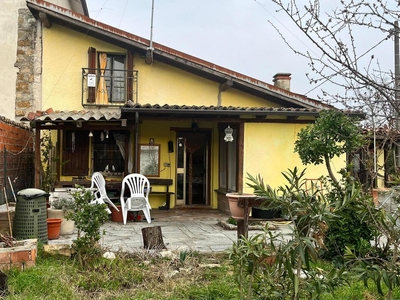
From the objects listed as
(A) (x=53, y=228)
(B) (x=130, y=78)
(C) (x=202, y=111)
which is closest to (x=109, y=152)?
(B) (x=130, y=78)

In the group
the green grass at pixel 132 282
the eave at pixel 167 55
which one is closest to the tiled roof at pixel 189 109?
the eave at pixel 167 55

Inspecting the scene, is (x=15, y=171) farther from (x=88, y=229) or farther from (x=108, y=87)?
(x=88, y=229)

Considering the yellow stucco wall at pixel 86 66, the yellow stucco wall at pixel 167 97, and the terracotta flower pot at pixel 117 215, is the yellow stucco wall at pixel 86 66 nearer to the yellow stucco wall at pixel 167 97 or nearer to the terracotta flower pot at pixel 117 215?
the yellow stucco wall at pixel 167 97

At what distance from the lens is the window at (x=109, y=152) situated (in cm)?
1045

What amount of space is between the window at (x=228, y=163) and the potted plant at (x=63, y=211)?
3.90m

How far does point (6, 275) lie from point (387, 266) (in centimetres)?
367

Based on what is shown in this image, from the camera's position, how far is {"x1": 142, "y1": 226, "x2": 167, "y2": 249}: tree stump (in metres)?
5.83

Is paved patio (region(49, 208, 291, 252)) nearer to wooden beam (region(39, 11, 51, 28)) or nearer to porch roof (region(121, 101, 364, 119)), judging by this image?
porch roof (region(121, 101, 364, 119))

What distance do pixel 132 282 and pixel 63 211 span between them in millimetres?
3267

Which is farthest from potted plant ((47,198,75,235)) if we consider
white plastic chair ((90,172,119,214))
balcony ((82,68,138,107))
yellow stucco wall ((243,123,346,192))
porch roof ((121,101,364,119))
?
yellow stucco wall ((243,123,346,192))

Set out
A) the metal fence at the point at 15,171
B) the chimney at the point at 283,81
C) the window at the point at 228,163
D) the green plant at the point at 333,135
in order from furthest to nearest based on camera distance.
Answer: the chimney at the point at 283,81, the window at the point at 228,163, the metal fence at the point at 15,171, the green plant at the point at 333,135

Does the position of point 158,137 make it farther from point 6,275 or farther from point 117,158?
point 6,275

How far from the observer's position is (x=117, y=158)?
10531 millimetres

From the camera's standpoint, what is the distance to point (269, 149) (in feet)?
30.7
